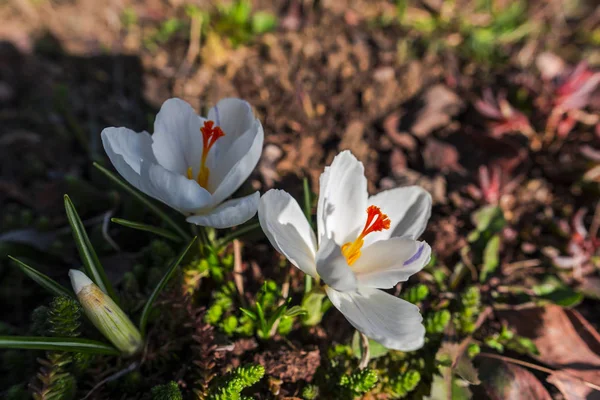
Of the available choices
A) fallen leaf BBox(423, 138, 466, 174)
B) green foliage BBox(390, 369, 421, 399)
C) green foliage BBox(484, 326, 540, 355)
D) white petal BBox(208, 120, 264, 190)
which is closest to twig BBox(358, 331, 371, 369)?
green foliage BBox(390, 369, 421, 399)

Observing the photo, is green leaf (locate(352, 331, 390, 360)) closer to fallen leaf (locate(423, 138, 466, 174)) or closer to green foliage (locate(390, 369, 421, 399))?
green foliage (locate(390, 369, 421, 399))

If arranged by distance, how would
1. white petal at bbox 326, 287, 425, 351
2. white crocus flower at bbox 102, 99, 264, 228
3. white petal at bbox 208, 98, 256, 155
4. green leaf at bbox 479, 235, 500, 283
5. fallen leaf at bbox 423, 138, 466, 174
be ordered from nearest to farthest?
1. white petal at bbox 326, 287, 425, 351
2. white crocus flower at bbox 102, 99, 264, 228
3. white petal at bbox 208, 98, 256, 155
4. green leaf at bbox 479, 235, 500, 283
5. fallen leaf at bbox 423, 138, 466, 174

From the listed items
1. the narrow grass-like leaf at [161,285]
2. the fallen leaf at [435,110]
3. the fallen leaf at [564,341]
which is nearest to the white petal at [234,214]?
the narrow grass-like leaf at [161,285]

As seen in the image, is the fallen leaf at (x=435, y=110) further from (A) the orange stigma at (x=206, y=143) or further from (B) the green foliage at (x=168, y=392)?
(B) the green foliage at (x=168, y=392)

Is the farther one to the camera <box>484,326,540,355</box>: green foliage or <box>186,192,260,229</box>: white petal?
<box>484,326,540,355</box>: green foliage

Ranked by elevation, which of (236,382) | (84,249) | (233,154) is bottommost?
(236,382)

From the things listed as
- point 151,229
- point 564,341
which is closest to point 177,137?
point 151,229

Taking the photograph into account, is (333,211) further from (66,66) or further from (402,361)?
(66,66)

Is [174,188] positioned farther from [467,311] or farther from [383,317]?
[467,311]
